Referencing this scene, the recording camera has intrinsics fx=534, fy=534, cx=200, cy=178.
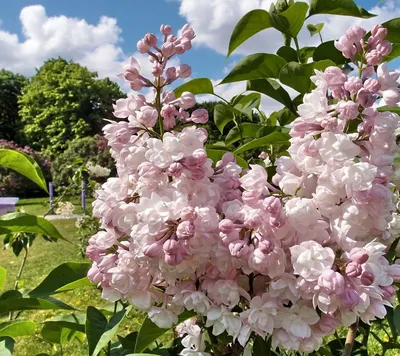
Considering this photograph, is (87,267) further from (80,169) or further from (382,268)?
(80,169)

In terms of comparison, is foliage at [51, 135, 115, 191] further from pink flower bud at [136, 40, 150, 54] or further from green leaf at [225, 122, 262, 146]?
pink flower bud at [136, 40, 150, 54]

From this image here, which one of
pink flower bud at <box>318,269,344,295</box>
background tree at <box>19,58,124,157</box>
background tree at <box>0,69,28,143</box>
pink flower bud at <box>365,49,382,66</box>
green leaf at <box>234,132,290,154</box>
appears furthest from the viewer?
background tree at <box>0,69,28,143</box>

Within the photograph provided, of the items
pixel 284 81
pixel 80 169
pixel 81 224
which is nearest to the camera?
pixel 284 81

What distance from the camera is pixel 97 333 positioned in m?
0.74

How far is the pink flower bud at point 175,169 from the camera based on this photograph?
24.0 inches

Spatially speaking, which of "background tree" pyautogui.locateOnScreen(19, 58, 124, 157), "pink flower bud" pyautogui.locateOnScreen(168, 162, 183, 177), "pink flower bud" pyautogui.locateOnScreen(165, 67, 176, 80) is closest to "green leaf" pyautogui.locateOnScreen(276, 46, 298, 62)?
"pink flower bud" pyautogui.locateOnScreen(165, 67, 176, 80)

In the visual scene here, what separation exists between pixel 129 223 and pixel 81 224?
125 inches

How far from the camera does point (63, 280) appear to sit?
81 centimetres

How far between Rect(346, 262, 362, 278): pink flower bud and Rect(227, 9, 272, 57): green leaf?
0.44 m

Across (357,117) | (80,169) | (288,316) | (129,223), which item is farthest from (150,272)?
(80,169)

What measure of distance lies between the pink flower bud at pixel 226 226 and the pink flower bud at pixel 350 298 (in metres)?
0.14

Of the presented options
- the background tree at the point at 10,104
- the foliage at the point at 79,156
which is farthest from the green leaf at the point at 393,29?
the background tree at the point at 10,104

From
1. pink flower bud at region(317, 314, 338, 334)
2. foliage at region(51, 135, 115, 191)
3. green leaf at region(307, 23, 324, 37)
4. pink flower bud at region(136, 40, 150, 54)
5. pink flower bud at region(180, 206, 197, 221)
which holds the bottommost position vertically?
pink flower bud at region(317, 314, 338, 334)

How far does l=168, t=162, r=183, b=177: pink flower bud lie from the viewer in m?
0.61
